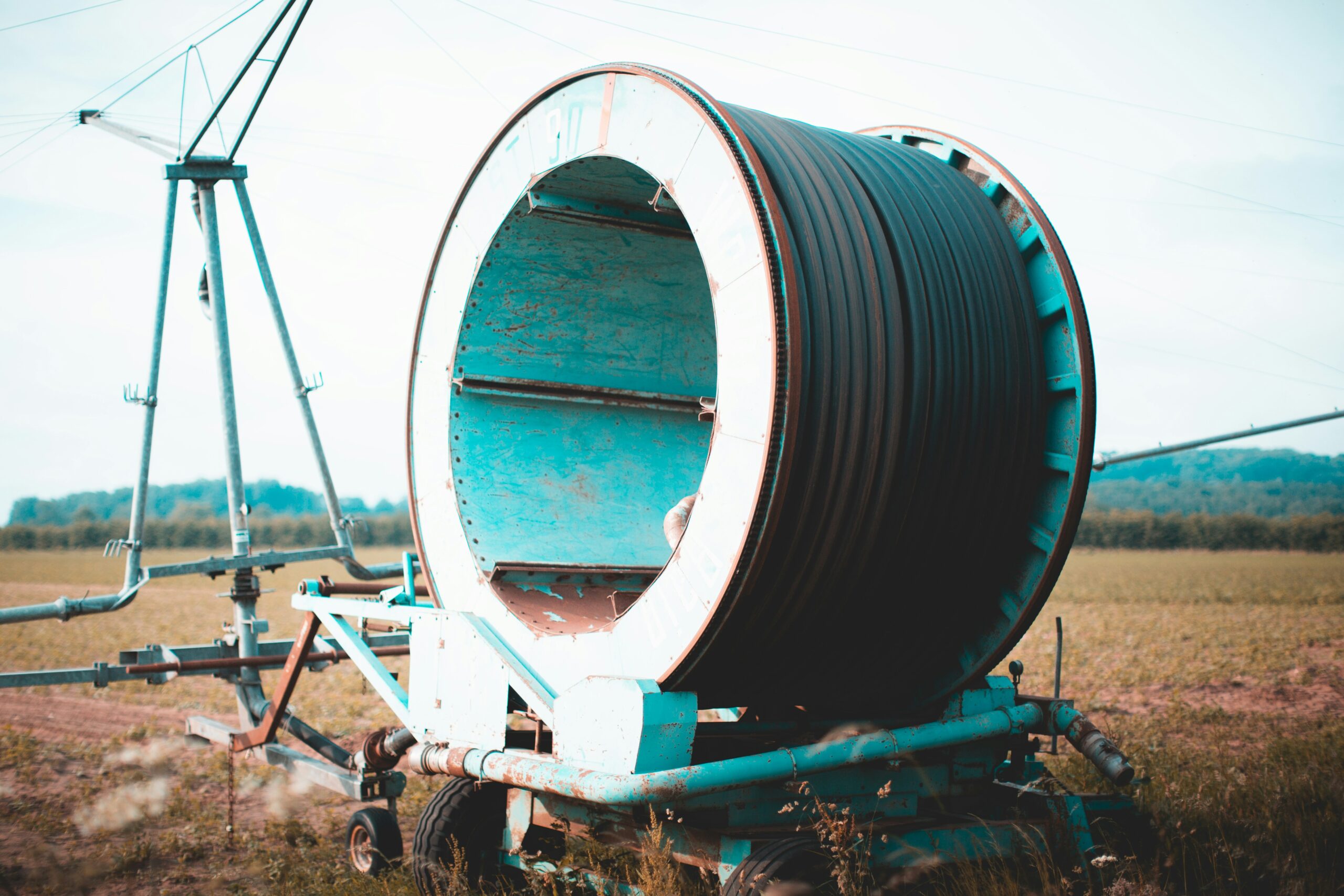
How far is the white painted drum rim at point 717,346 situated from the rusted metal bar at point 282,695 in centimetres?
139

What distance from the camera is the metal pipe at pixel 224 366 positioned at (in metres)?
8.70

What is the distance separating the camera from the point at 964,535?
16.5ft

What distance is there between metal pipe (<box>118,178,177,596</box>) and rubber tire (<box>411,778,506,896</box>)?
3.94 meters

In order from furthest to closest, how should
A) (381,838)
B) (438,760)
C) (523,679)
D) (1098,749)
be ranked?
(381,838) < (438,760) < (523,679) < (1098,749)

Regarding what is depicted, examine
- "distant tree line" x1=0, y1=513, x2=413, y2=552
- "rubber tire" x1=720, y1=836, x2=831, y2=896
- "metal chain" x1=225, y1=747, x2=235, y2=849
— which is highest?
"rubber tire" x1=720, y1=836, x2=831, y2=896

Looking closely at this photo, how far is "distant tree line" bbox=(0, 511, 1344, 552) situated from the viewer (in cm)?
8750

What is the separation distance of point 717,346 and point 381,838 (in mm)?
3754

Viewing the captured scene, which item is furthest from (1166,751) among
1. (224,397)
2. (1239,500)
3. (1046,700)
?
(1239,500)

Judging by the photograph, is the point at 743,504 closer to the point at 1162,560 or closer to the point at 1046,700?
the point at 1046,700

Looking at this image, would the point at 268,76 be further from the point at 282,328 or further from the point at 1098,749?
the point at 1098,749

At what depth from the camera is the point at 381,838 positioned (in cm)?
646

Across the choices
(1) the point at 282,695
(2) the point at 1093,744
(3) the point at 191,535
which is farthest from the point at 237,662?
(3) the point at 191,535

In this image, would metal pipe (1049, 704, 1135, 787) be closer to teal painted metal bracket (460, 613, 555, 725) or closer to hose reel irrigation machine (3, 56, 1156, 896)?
hose reel irrigation machine (3, 56, 1156, 896)

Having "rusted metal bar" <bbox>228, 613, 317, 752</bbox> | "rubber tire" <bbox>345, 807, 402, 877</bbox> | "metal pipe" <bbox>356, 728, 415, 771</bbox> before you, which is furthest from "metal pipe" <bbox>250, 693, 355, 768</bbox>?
"rubber tire" <bbox>345, 807, 402, 877</bbox>
